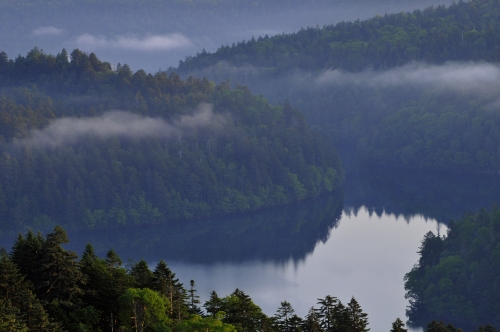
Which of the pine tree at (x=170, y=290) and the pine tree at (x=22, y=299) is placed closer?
the pine tree at (x=22, y=299)

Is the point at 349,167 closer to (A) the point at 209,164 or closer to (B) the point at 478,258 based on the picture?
(A) the point at 209,164

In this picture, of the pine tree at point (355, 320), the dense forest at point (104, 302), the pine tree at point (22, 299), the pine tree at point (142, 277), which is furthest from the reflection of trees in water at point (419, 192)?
the pine tree at point (22, 299)

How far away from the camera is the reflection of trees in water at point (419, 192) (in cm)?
9119

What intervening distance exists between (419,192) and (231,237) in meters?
26.7

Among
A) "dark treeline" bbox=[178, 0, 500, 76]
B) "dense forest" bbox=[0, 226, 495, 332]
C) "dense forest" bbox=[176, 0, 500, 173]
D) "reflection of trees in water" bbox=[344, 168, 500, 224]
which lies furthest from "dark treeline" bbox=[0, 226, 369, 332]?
"dark treeline" bbox=[178, 0, 500, 76]

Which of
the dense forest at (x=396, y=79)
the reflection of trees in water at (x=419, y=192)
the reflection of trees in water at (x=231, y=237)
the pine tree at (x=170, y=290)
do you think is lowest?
the pine tree at (x=170, y=290)

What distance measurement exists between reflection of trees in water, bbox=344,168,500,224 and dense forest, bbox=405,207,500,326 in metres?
24.5

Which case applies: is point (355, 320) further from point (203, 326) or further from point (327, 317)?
point (203, 326)

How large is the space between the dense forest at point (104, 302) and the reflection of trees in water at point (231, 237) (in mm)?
36984

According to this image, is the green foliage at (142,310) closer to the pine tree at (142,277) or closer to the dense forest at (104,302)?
the dense forest at (104,302)

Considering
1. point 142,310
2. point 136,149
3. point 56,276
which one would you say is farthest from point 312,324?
point 136,149

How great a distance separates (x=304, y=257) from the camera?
243ft

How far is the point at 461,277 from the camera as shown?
181 ft

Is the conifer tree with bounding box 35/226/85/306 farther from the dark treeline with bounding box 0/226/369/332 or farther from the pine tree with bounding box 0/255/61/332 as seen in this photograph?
the pine tree with bounding box 0/255/61/332
